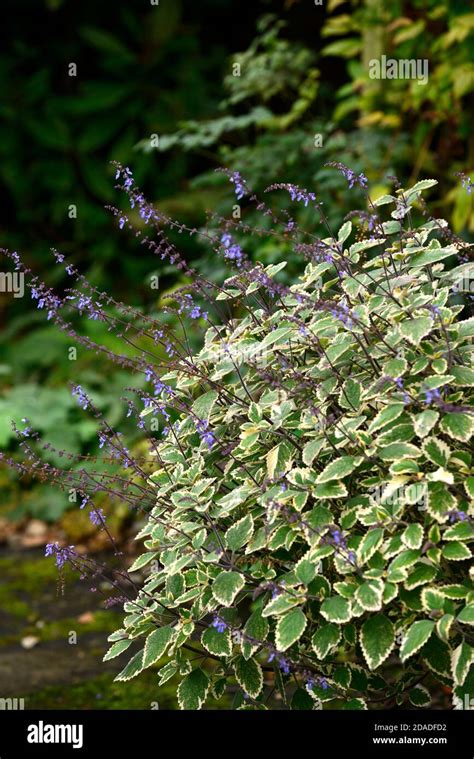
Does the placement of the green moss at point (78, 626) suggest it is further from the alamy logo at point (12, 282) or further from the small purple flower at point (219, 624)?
the alamy logo at point (12, 282)

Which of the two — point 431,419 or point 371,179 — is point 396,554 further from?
point 371,179

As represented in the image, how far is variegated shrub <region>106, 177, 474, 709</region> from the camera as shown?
2.33m

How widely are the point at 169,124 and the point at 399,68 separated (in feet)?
11.5

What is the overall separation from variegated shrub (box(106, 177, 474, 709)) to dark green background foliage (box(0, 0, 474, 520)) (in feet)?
10.8

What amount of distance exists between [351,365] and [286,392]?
0.20m

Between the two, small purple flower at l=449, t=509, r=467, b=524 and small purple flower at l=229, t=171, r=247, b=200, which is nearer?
small purple flower at l=449, t=509, r=467, b=524

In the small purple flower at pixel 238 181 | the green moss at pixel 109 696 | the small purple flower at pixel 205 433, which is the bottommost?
the green moss at pixel 109 696

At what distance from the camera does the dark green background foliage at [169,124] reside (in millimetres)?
6566

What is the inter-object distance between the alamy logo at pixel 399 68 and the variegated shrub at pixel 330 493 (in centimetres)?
390

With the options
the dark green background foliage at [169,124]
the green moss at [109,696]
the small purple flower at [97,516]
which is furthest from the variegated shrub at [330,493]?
the dark green background foliage at [169,124]
